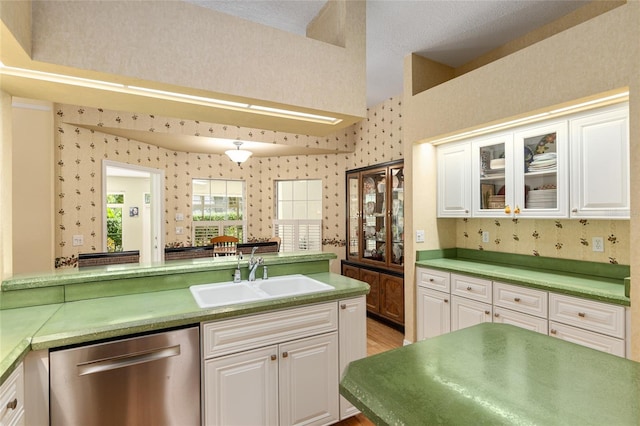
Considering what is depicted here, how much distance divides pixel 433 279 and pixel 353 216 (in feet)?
5.99

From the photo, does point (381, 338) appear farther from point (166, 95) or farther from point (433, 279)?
point (166, 95)

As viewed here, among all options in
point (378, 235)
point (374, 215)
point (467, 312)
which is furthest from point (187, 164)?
point (467, 312)

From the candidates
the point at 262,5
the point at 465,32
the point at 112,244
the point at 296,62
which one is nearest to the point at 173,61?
the point at 296,62

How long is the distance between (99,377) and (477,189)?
Result: 2.98 meters

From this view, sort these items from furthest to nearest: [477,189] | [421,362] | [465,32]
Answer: [477,189] < [465,32] < [421,362]

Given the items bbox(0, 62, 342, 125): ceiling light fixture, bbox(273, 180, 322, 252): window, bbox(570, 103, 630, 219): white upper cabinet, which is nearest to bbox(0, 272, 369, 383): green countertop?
bbox(0, 62, 342, 125): ceiling light fixture

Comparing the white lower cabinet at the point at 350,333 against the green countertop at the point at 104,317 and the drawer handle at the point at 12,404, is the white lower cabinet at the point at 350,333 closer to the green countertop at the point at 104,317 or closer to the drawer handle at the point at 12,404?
the green countertop at the point at 104,317

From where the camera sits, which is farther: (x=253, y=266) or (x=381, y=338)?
(x=381, y=338)

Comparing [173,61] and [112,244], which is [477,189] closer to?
[173,61]

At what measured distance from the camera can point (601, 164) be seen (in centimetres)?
203

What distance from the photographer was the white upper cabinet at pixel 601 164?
194 centimetres

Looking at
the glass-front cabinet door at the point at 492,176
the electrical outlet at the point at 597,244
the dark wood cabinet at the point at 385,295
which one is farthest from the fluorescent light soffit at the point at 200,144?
the electrical outlet at the point at 597,244

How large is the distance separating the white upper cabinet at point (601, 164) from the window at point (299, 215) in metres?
3.59

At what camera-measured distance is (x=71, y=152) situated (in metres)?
3.29
